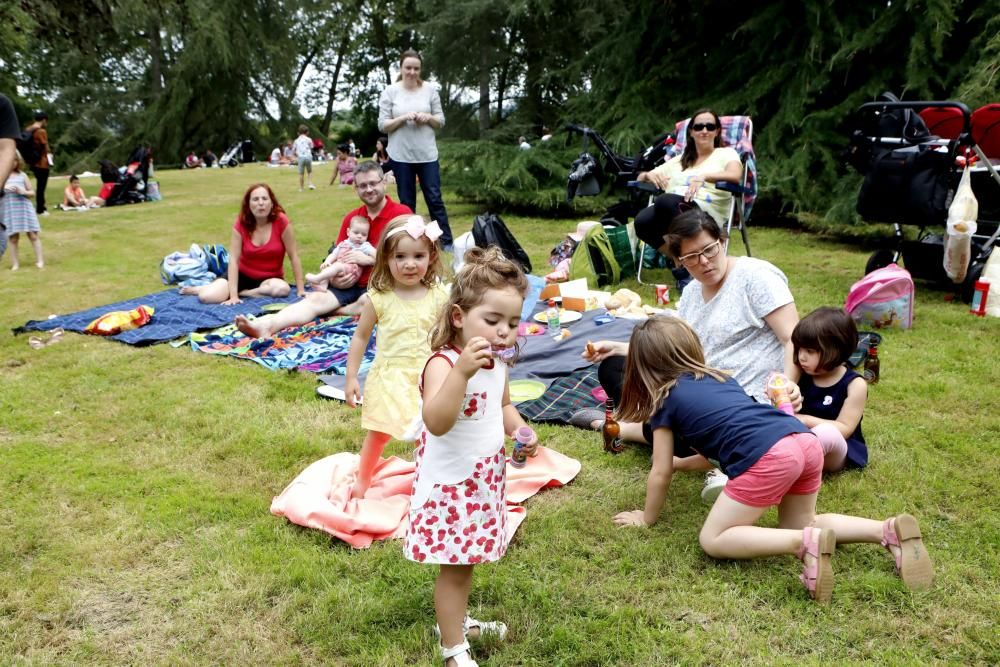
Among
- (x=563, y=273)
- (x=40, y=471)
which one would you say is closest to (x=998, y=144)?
(x=563, y=273)

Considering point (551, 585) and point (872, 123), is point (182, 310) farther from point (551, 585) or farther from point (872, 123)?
point (872, 123)

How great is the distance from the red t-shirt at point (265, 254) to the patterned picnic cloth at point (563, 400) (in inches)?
136

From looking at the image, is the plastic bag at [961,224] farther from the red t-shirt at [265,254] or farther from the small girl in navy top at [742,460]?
the red t-shirt at [265,254]

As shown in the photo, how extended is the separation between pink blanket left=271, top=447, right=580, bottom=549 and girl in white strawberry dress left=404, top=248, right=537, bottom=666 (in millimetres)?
684

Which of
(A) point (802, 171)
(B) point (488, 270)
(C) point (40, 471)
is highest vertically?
(A) point (802, 171)

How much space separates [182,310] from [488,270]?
527 cm

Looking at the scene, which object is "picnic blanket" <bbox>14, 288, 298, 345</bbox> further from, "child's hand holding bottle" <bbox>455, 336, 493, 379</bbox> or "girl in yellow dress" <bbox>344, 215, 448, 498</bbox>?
"child's hand holding bottle" <bbox>455, 336, 493, 379</bbox>

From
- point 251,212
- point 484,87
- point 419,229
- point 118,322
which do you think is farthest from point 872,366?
point 484,87

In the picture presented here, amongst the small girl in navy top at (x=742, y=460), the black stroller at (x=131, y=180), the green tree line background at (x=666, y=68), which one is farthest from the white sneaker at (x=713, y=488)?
the black stroller at (x=131, y=180)

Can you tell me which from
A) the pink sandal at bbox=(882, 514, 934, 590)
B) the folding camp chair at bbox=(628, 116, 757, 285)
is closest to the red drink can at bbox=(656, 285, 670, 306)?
the folding camp chair at bbox=(628, 116, 757, 285)

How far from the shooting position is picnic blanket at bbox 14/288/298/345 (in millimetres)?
5781

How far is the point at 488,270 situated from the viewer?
2.01 meters

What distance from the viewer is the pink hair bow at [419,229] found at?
10.1 ft

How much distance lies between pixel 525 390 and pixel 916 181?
366 centimetres
